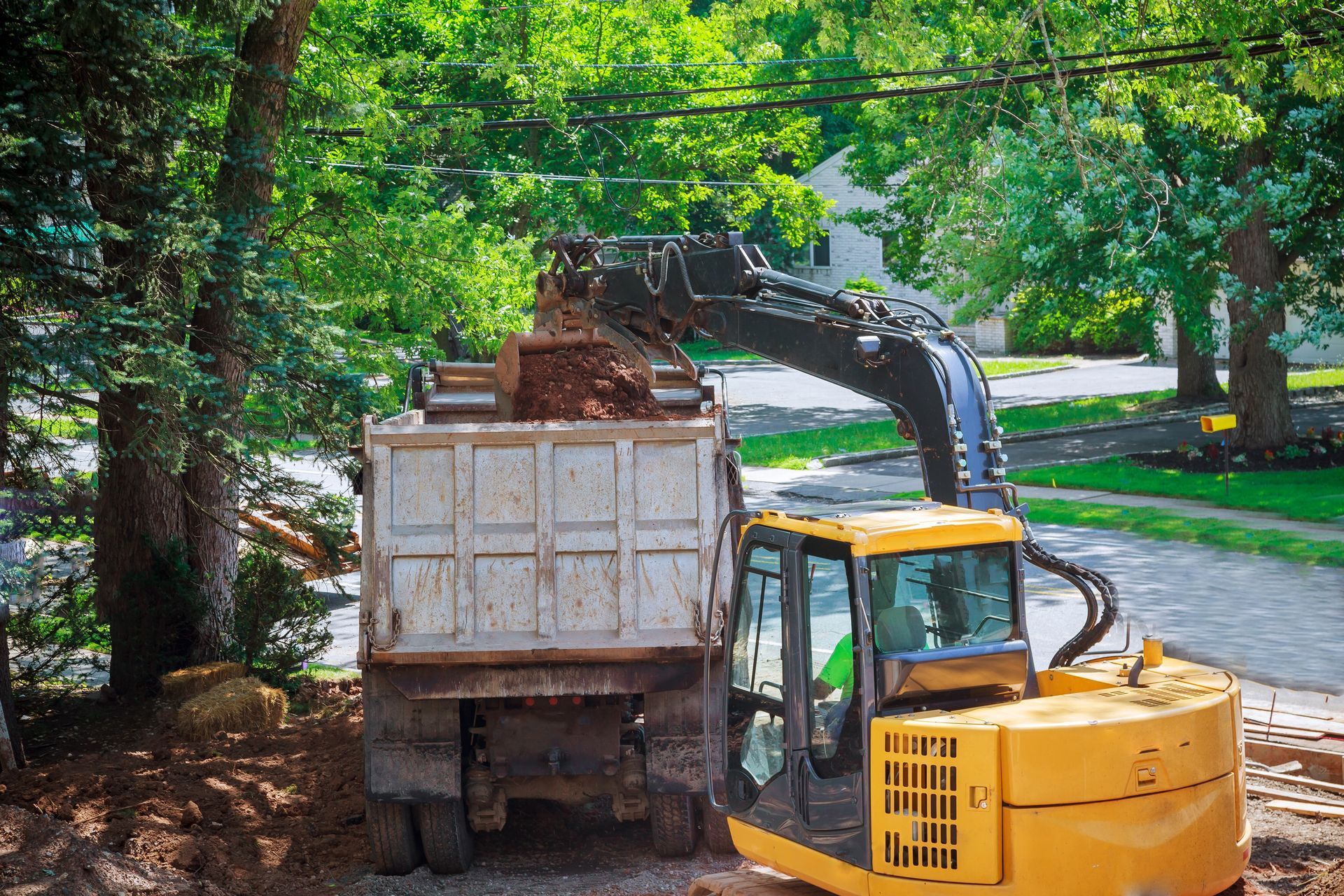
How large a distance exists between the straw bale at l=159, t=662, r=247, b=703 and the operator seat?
7730 mm

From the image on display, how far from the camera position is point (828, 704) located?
568 cm

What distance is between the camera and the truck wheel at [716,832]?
7.83m

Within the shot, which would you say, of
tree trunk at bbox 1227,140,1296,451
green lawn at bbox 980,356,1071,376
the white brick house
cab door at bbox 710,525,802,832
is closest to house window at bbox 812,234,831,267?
the white brick house

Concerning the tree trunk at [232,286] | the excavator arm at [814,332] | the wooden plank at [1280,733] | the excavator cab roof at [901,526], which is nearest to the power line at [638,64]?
the tree trunk at [232,286]

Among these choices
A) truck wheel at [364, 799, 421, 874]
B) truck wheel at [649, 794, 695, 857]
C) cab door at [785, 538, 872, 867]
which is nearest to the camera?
cab door at [785, 538, 872, 867]

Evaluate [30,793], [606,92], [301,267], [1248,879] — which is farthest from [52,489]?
[606,92]

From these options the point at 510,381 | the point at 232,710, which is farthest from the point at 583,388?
the point at 232,710

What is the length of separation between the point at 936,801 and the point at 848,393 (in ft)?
101

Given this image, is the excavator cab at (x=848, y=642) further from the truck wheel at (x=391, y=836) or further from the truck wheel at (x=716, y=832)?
the truck wheel at (x=391, y=836)

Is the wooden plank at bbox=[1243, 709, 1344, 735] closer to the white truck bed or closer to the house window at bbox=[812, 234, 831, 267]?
the white truck bed

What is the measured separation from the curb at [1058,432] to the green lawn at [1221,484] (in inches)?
104

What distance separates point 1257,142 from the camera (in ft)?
67.1

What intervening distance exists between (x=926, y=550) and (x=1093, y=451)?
19.9m

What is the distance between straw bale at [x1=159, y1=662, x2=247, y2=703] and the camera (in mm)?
11197
